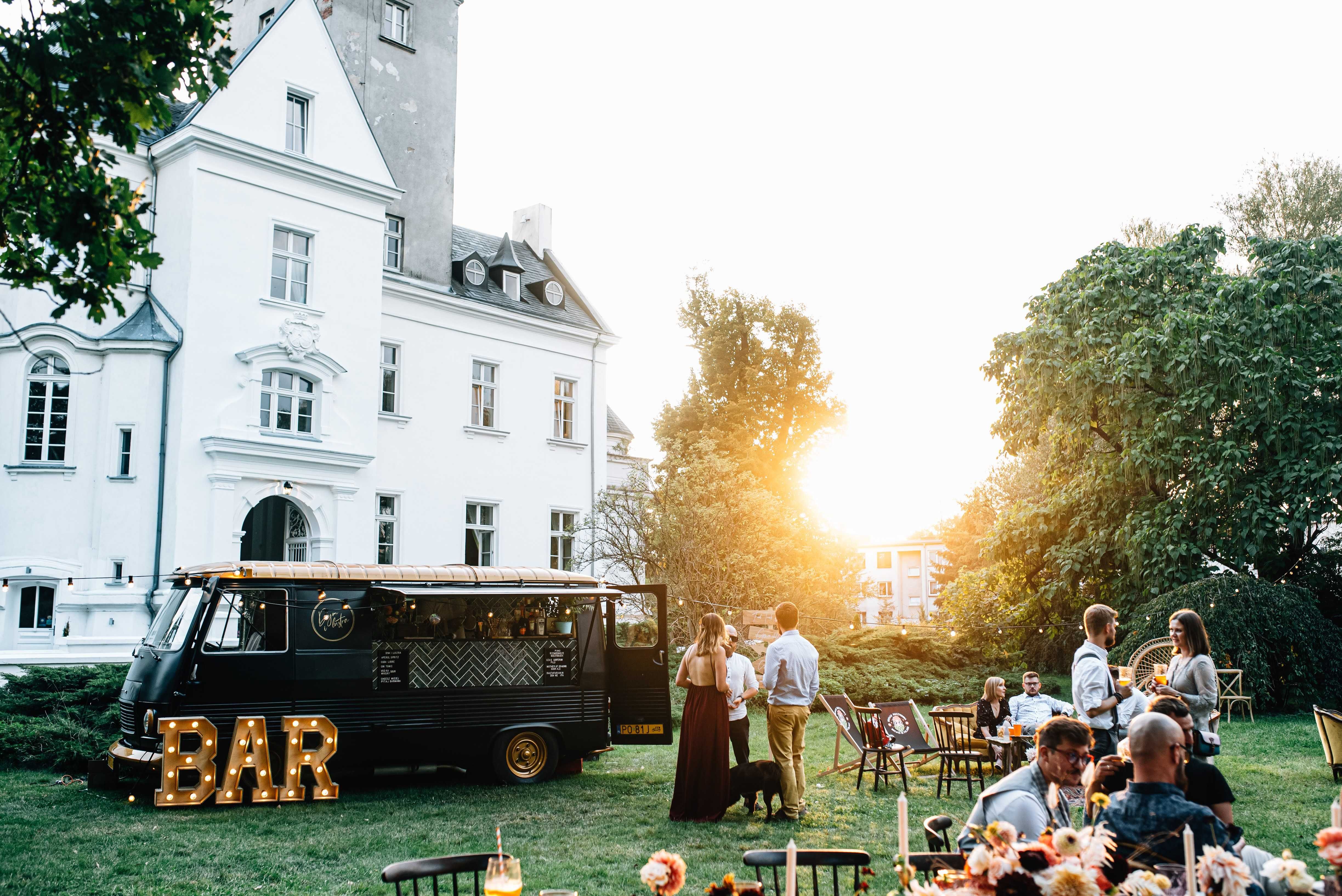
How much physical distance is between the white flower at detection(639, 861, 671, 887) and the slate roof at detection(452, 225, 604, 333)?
2438 centimetres

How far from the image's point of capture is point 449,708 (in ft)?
40.9

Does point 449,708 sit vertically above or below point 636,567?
below

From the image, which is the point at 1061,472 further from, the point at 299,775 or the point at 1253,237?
the point at 299,775

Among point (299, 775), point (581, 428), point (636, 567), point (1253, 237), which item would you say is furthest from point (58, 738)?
point (1253, 237)

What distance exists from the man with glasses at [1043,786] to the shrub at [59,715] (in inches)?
474

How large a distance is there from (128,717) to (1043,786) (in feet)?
34.8

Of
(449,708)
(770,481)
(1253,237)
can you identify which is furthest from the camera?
(770,481)

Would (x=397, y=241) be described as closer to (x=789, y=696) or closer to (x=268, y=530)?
(x=268, y=530)

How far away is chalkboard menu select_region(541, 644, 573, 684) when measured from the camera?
13.1m

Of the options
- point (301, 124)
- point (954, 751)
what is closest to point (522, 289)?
point (301, 124)

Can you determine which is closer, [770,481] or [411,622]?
[411,622]

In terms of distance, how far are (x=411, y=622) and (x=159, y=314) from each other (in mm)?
11349

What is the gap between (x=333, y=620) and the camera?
1202cm

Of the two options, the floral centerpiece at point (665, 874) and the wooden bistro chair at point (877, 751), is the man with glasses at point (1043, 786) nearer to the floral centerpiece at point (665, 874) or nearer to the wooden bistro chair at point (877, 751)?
the floral centerpiece at point (665, 874)
